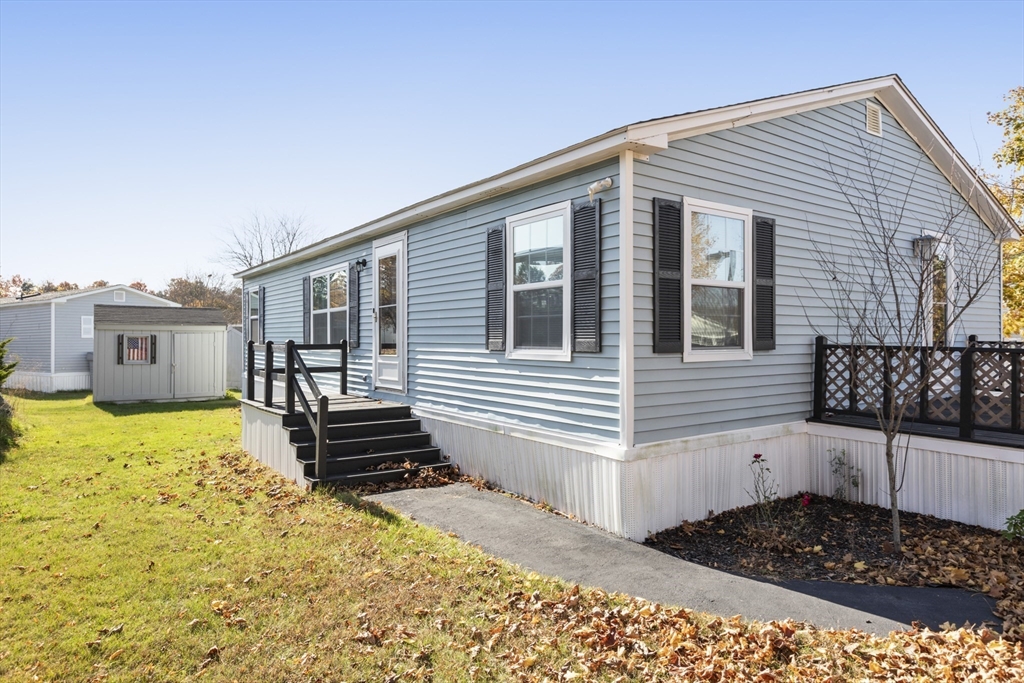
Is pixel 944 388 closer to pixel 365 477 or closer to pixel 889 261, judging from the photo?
pixel 889 261

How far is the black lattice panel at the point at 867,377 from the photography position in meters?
6.48

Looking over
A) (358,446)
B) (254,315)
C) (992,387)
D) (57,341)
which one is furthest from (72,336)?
(992,387)

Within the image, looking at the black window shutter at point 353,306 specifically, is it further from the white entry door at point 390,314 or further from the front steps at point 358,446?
the front steps at point 358,446

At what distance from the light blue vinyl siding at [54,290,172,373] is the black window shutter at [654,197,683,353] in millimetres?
23948

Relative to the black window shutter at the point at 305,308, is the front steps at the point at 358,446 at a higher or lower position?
lower

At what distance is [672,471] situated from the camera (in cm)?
569

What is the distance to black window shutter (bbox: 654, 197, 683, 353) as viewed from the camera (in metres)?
5.57

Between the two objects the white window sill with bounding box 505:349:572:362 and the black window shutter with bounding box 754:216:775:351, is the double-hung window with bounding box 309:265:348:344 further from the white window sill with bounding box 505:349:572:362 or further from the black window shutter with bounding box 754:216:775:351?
the black window shutter with bounding box 754:216:775:351

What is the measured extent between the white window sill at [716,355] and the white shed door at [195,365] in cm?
1709

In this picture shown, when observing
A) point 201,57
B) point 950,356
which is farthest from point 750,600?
point 201,57

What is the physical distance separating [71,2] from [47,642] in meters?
9.11

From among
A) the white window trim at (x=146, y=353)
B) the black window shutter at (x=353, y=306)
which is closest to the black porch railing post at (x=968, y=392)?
the black window shutter at (x=353, y=306)

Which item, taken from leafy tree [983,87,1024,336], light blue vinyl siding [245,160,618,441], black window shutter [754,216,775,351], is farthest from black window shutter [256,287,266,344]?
leafy tree [983,87,1024,336]

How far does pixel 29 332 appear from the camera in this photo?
22.8 metres
